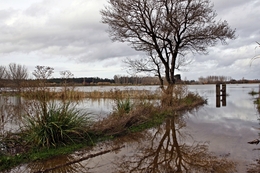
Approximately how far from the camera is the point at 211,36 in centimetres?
1709

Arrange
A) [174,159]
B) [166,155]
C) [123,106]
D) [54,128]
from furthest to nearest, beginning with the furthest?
1. [123,106]
2. [54,128]
3. [166,155]
4. [174,159]

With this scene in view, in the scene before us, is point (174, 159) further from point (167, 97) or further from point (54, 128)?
point (167, 97)

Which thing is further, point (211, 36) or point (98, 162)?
point (211, 36)

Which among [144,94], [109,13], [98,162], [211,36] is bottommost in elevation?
[98,162]

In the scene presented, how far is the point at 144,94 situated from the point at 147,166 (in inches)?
355

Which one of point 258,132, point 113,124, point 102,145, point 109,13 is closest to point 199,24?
point 109,13

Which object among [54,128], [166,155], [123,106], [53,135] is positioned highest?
[123,106]

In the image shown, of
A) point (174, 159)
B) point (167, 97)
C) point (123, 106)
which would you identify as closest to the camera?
point (174, 159)

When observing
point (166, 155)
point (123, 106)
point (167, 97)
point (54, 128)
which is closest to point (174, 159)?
point (166, 155)

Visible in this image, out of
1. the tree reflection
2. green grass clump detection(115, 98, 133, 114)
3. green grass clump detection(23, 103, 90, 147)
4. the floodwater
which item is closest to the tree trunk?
green grass clump detection(115, 98, 133, 114)

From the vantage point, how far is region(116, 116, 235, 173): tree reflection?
4938 mm

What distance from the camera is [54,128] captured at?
21.6ft

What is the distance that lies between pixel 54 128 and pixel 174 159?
3446 millimetres

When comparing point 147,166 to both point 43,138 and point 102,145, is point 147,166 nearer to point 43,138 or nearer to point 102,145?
point 102,145
